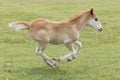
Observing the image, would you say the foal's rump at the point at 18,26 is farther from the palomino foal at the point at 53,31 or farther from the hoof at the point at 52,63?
the hoof at the point at 52,63

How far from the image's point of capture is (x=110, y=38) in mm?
17078

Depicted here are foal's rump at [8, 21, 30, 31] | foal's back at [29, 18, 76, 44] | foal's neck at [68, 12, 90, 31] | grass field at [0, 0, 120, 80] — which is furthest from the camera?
foal's neck at [68, 12, 90, 31]

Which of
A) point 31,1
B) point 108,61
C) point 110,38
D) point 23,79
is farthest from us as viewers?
point 31,1

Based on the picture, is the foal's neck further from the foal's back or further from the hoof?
the hoof

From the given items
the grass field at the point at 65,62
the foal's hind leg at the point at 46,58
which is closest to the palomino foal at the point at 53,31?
the foal's hind leg at the point at 46,58

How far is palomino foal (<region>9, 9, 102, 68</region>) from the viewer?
402 inches

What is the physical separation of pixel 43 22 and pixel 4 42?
19.7ft

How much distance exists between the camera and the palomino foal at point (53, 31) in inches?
402

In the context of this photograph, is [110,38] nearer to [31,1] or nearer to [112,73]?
[112,73]

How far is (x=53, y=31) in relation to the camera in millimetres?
10281

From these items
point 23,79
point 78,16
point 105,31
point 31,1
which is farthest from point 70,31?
point 31,1

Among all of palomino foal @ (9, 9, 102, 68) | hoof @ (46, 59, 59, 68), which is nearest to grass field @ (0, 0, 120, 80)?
hoof @ (46, 59, 59, 68)

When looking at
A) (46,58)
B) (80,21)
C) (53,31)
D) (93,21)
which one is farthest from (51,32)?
(93,21)

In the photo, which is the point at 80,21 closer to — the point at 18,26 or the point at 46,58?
the point at 46,58
